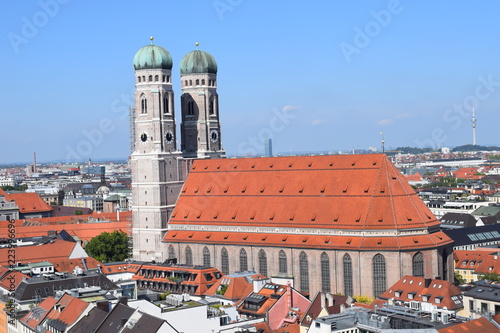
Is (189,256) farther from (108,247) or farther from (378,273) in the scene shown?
(378,273)

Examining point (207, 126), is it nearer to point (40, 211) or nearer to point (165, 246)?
point (165, 246)

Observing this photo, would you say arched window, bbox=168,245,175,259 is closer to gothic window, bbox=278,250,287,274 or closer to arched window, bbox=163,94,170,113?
gothic window, bbox=278,250,287,274

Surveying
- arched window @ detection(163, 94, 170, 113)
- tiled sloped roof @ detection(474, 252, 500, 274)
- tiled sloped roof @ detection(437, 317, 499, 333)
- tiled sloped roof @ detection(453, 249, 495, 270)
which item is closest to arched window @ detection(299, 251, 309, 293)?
tiled sloped roof @ detection(474, 252, 500, 274)

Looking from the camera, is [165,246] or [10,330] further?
[165,246]

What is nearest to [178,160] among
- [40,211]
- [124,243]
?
[124,243]

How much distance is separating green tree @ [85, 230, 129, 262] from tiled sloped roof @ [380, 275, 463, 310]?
56512 millimetres

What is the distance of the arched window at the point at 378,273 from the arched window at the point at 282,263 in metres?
13.4

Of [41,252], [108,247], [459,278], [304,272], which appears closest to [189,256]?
[304,272]

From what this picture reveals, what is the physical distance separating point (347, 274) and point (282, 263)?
10.4 metres

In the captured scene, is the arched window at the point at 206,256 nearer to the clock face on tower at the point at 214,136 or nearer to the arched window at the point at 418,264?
the clock face on tower at the point at 214,136

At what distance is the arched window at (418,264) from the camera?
322 ft

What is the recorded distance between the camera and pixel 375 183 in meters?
102

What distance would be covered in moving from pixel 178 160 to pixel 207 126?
352 inches

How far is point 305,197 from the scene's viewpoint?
108375mm
